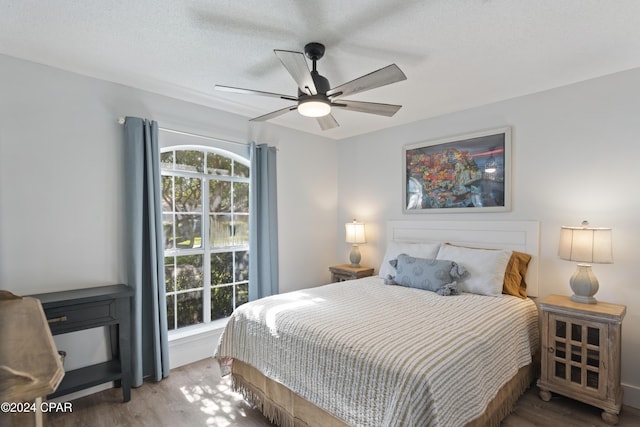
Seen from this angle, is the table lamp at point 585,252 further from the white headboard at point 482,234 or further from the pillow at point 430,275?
the pillow at point 430,275

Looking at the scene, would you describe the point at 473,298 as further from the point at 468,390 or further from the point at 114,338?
the point at 114,338

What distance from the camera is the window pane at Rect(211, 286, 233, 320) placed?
348 centimetres

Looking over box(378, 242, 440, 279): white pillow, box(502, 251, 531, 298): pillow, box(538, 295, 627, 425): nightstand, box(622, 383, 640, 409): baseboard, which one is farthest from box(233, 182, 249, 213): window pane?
box(622, 383, 640, 409): baseboard

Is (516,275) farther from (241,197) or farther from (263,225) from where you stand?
(241,197)

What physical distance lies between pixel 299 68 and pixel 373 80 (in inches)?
16.8

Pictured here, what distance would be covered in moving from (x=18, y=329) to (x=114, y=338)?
217 centimetres

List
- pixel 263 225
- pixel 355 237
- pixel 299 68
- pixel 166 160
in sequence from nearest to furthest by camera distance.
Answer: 1. pixel 299 68
2. pixel 166 160
3. pixel 263 225
4. pixel 355 237

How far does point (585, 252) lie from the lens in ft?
7.80

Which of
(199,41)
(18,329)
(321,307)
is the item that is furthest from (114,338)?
(199,41)

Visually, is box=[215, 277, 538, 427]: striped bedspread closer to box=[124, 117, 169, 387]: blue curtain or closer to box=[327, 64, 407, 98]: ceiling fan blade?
box=[124, 117, 169, 387]: blue curtain

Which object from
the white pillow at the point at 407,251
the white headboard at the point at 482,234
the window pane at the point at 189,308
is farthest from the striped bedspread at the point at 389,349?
the window pane at the point at 189,308

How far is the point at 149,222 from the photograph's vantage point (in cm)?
279

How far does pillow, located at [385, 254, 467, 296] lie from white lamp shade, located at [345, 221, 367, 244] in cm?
105

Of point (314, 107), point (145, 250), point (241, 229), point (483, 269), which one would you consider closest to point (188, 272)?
point (145, 250)
